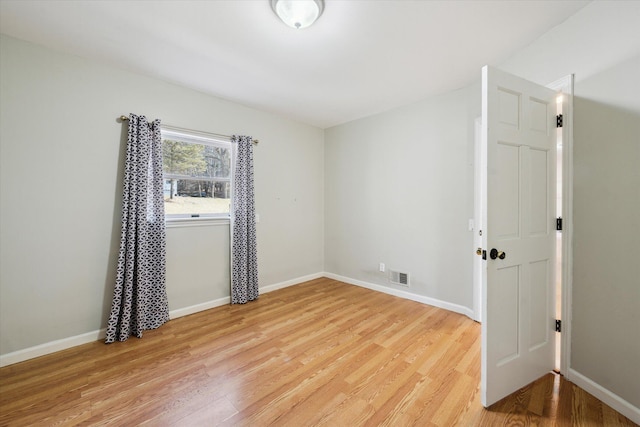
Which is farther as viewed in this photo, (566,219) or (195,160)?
(195,160)

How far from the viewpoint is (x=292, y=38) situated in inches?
82.1

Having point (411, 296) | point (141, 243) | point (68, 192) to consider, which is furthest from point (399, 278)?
point (68, 192)

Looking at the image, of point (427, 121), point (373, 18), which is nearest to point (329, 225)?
point (427, 121)

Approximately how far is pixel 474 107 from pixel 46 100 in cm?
413

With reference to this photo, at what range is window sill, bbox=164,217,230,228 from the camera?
9.63 ft

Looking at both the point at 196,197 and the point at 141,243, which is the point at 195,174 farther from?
the point at 141,243

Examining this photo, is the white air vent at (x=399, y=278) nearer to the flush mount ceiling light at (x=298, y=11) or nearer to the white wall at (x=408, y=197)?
the white wall at (x=408, y=197)

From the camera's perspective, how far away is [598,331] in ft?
5.49

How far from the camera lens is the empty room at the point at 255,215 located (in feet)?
5.25

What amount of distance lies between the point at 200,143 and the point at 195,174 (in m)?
0.40

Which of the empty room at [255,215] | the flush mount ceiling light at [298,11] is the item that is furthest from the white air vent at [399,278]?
the flush mount ceiling light at [298,11]

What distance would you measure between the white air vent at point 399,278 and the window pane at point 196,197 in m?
2.50

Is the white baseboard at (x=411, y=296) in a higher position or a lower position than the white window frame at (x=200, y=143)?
lower

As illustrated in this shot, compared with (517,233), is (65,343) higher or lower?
lower
